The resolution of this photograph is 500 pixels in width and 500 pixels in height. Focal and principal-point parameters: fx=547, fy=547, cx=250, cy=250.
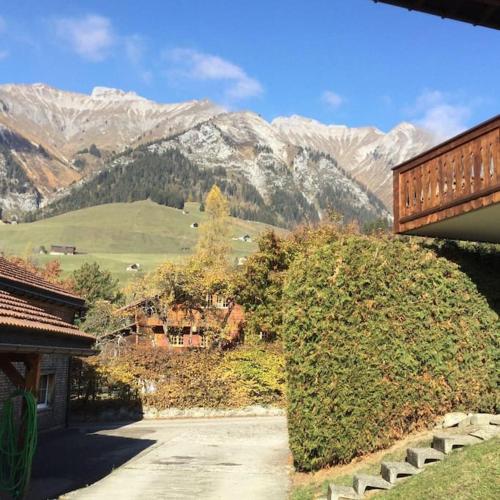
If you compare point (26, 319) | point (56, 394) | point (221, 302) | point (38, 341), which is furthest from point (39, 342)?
point (221, 302)

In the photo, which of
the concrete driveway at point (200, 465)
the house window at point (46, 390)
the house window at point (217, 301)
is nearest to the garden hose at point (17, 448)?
the concrete driveway at point (200, 465)

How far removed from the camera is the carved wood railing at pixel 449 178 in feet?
26.4

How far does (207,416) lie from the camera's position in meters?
21.4

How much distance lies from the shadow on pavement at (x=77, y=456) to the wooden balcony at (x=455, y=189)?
764 centimetres

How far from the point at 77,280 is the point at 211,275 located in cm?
2507

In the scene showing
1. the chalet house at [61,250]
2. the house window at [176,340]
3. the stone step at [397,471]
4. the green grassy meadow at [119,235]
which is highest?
the green grassy meadow at [119,235]

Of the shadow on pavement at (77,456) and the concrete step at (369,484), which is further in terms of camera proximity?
the shadow on pavement at (77,456)

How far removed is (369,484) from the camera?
7363 mm

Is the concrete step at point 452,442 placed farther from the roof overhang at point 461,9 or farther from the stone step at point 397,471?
the roof overhang at point 461,9

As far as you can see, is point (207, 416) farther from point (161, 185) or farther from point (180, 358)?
point (161, 185)

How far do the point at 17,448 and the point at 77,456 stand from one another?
4632 mm

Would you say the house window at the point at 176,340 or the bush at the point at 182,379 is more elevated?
the house window at the point at 176,340

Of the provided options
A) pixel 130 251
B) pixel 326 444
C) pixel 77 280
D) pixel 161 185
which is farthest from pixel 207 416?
pixel 161 185

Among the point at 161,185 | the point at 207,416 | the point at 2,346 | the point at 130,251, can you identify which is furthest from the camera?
the point at 161,185
